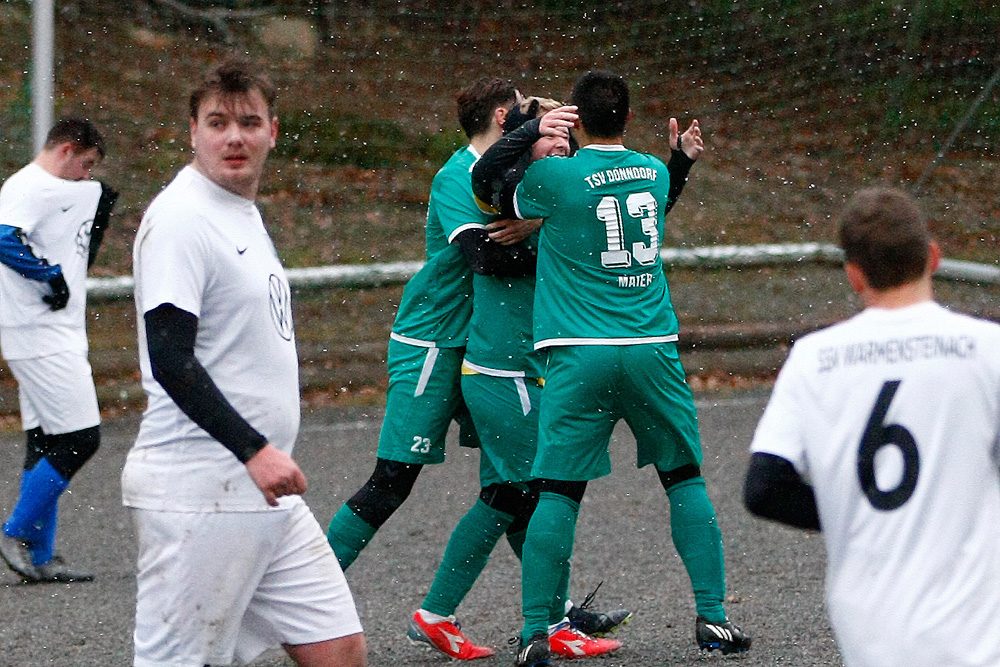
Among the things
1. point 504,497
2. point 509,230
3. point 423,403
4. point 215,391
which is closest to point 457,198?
point 509,230

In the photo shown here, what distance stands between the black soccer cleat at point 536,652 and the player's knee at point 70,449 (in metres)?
2.74

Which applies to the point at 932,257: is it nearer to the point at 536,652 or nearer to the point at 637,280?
the point at 637,280

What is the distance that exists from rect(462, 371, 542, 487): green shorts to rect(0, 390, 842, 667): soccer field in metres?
0.65

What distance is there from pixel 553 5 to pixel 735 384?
3.48 m

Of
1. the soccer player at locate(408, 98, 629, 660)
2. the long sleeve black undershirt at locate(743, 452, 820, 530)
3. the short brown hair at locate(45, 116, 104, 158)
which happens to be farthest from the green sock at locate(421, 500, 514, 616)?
the short brown hair at locate(45, 116, 104, 158)

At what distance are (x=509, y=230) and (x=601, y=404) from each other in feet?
2.31

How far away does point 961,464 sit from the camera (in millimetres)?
2635

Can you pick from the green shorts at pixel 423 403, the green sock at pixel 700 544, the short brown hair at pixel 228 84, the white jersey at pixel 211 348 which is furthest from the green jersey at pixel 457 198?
the white jersey at pixel 211 348

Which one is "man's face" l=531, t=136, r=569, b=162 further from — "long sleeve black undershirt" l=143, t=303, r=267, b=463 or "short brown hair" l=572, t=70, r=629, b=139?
"long sleeve black undershirt" l=143, t=303, r=267, b=463

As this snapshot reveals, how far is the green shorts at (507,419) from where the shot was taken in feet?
16.3

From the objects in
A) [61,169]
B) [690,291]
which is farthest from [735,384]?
[61,169]

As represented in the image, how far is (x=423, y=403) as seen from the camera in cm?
522

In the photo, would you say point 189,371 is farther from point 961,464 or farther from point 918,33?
point 918,33

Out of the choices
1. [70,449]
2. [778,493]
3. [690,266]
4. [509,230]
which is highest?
[509,230]
